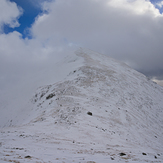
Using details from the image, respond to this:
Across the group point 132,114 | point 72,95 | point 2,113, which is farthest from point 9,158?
point 2,113

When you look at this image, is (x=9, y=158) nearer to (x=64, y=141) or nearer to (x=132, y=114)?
(x=64, y=141)

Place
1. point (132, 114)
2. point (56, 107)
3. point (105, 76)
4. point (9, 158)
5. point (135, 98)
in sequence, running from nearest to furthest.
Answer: point (9, 158) → point (56, 107) → point (132, 114) → point (135, 98) → point (105, 76)

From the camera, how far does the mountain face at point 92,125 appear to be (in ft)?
30.5

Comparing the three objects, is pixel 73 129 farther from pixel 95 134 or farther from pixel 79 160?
pixel 79 160

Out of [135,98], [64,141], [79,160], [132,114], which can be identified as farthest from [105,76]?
[79,160]

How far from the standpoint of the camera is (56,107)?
20.6 metres

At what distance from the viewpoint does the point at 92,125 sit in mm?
16156

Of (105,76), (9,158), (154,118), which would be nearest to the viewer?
(9,158)

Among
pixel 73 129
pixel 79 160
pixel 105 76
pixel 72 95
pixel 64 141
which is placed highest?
pixel 105 76

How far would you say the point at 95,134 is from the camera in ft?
46.5

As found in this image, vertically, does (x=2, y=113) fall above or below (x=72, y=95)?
below

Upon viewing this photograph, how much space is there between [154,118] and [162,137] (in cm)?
578

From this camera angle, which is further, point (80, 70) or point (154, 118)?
point (80, 70)

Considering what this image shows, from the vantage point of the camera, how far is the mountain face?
929 centimetres
